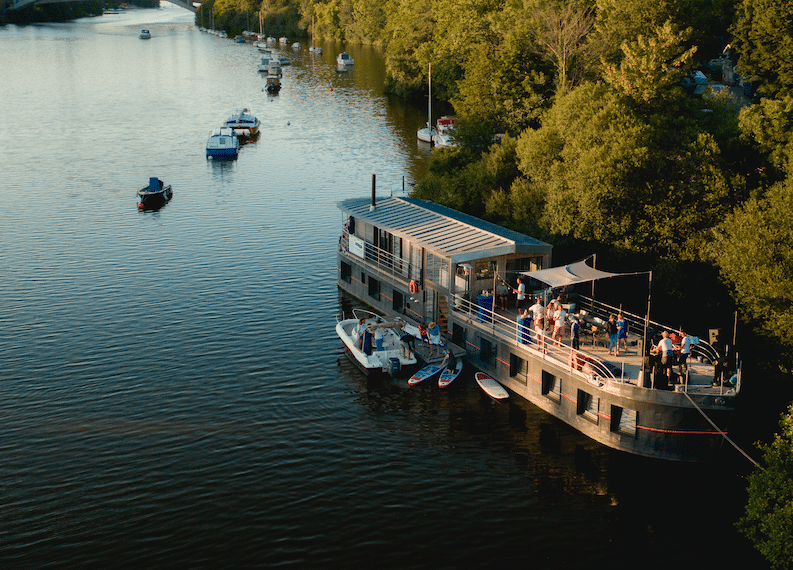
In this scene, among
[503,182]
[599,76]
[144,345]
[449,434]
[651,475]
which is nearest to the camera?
[651,475]

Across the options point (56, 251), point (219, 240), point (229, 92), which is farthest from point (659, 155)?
point (229, 92)

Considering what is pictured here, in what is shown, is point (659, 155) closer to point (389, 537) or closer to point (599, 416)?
point (599, 416)

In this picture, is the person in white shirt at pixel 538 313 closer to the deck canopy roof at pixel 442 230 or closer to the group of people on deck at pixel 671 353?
the deck canopy roof at pixel 442 230

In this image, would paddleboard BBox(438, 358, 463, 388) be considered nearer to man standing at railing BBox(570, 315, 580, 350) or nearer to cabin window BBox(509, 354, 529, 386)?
cabin window BBox(509, 354, 529, 386)

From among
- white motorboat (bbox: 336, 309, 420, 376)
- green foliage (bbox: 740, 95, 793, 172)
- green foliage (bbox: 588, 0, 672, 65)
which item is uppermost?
green foliage (bbox: 588, 0, 672, 65)

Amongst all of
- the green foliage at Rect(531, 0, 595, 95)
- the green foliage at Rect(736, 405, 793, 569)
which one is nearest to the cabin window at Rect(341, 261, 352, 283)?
the green foliage at Rect(531, 0, 595, 95)
